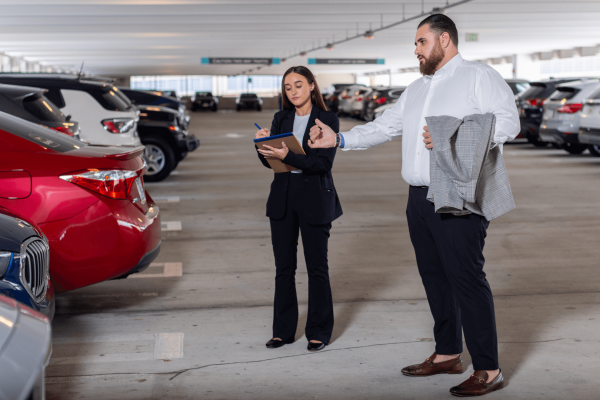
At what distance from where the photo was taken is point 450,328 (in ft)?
12.0

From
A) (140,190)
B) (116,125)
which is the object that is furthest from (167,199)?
(140,190)

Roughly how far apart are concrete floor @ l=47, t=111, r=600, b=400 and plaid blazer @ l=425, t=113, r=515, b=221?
3.26 ft

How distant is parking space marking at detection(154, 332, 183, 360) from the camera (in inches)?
155

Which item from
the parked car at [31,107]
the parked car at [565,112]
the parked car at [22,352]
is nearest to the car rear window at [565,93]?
the parked car at [565,112]

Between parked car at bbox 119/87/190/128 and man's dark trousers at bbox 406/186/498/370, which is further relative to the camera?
parked car at bbox 119/87/190/128

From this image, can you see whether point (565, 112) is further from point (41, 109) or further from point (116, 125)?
point (41, 109)

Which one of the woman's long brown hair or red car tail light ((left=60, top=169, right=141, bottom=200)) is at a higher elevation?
the woman's long brown hair

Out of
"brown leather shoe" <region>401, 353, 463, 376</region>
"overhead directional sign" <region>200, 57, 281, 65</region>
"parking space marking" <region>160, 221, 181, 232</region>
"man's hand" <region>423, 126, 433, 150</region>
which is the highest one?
"overhead directional sign" <region>200, 57, 281, 65</region>

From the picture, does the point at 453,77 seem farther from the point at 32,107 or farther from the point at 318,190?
the point at 32,107

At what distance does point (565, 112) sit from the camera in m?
14.3

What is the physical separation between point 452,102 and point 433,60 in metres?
0.24

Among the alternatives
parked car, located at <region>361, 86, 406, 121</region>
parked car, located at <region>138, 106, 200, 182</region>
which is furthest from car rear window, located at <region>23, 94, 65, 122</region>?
parked car, located at <region>361, 86, 406, 121</region>

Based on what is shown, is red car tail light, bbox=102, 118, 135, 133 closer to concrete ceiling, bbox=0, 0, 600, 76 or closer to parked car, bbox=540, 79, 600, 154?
parked car, bbox=540, 79, 600, 154

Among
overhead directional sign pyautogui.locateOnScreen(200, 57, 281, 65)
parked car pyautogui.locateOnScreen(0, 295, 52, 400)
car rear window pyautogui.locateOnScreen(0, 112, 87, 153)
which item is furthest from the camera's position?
overhead directional sign pyautogui.locateOnScreen(200, 57, 281, 65)
